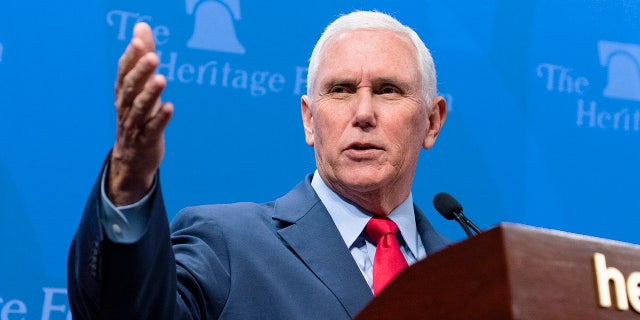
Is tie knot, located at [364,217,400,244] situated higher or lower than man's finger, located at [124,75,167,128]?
lower

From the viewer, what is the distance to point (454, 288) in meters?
1.02

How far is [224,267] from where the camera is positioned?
1.67 m

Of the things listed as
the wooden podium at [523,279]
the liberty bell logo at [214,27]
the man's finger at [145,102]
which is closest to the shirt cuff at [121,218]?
the man's finger at [145,102]

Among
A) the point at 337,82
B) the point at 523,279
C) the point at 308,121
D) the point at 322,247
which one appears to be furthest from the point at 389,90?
the point at 523,279

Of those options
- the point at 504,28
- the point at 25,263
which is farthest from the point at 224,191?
the point at 504,28

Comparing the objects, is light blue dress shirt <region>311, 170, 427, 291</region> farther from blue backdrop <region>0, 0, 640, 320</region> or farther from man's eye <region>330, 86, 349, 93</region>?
blue backdrop <region>0, 0, 640, 320</region>

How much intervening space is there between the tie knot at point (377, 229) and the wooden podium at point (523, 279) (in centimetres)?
86

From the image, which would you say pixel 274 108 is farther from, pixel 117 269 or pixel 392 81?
pixel 117 269

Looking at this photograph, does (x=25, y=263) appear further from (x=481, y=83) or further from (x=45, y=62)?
(x=481, y=83)

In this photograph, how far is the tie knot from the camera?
1951 millimetres

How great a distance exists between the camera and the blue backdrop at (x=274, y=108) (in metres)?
2.31

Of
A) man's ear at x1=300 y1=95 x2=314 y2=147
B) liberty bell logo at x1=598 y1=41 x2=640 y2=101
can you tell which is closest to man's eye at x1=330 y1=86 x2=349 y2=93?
man's ear at x1=300 y1=95 x2=314 y2=147

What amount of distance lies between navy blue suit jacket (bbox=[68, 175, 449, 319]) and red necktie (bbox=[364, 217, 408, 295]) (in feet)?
0.21

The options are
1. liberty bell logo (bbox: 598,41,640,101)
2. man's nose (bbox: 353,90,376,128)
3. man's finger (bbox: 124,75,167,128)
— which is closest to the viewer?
man's finger (bbox: 124,75,167,128)
